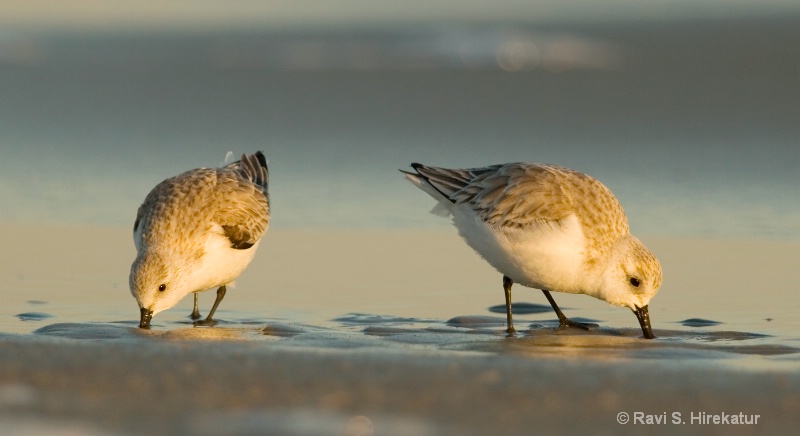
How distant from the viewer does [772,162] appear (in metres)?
14.8

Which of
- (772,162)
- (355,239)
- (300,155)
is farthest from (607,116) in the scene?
(355,239)

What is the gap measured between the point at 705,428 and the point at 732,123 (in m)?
Answer: 11.7

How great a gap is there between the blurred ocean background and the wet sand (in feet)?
4.74

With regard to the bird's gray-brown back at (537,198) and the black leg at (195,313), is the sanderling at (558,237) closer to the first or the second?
the bird's gray-brown back at (537,198)

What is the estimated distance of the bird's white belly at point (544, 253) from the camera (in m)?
8.36

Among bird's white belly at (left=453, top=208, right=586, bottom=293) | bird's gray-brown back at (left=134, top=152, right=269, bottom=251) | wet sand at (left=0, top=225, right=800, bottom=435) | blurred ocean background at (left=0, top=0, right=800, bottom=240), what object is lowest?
wet sand at (left=0, top=225, right=800, bottom=435)

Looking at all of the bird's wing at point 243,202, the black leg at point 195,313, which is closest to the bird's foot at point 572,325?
the bird's wing at point 243,202

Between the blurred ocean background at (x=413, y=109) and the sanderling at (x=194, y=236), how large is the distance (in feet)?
8.16

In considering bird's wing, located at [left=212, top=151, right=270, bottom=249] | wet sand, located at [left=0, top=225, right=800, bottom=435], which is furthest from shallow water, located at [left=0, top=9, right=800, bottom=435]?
bird's wing, located at [left=212, top=151, right=270, bottom=249]

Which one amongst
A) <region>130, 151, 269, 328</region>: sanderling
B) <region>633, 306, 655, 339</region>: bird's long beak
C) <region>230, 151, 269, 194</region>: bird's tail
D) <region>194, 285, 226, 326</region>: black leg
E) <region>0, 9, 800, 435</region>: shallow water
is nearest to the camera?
<region>0, 9, 800, 435</region>: shallow water

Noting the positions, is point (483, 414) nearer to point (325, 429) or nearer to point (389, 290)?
point (325, 429)

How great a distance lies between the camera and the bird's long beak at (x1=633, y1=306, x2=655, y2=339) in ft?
26.5

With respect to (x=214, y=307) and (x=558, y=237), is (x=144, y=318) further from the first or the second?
(x=558, y=237)

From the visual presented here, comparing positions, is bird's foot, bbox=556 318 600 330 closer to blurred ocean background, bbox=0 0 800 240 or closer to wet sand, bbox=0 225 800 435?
wet sand, bbox=0 225 800 435
